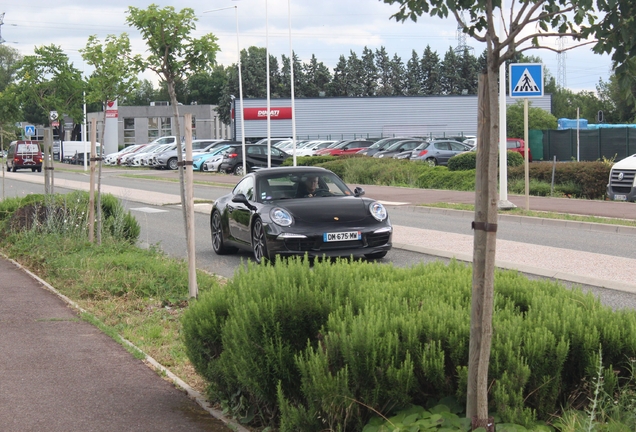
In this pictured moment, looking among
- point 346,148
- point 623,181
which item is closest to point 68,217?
point 623,181

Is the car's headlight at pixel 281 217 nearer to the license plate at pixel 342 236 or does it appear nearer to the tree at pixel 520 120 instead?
the license plate at pixel 342 236

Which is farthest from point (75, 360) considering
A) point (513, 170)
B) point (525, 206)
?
point (513, 170)

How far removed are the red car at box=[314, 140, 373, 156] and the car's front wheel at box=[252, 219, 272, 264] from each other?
1497 inches

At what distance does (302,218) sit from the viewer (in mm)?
11430

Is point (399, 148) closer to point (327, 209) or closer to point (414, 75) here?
point (327, 209)

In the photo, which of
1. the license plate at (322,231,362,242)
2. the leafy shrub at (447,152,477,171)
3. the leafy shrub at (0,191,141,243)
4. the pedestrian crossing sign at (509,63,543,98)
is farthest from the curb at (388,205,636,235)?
the leafy shrub at (447,152,477,171)

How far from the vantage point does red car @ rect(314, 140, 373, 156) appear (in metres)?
50.4

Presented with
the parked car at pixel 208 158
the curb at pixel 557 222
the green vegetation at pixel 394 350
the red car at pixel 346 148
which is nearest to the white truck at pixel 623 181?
the curb at pixel 557 222

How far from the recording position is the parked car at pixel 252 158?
43.2 m

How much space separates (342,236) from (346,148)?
132ft

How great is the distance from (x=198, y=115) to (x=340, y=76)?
70.6 feet

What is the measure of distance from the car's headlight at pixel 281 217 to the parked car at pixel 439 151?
28.9 metres

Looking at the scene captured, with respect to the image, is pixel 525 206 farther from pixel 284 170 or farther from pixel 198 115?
pixel 198 115

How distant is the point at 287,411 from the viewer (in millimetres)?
4406
